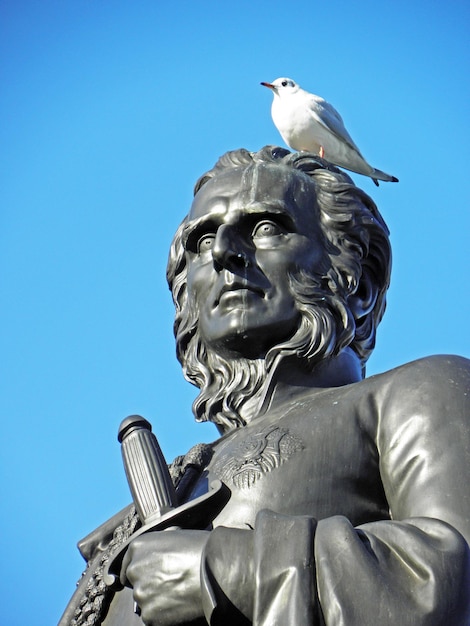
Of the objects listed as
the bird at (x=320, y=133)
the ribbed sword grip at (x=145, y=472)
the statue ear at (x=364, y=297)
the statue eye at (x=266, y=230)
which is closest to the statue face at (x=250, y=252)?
the statue eye at (x=266, y=230)

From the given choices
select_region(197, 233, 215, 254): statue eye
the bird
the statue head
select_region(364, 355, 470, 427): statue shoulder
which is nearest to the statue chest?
select_region(364, 355, 470, 427): statue shoulder

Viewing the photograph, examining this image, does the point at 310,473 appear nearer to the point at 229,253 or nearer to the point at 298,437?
the point at 298,437

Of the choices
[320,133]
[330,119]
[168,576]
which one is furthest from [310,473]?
[330,119]

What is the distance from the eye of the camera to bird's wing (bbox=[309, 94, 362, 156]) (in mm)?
15273

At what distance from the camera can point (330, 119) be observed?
15547 millimetres

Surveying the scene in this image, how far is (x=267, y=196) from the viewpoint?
23.6 ft

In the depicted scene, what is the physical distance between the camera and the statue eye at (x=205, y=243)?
285 inches

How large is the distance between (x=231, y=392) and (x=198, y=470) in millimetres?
572

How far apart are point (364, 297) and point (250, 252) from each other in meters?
0.66

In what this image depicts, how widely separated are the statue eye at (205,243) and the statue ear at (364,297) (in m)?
0.67

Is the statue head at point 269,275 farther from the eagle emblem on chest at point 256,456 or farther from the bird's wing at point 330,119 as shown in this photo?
the bird's wing at point 330,119

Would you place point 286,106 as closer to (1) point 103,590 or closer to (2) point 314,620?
(1) point 103,590

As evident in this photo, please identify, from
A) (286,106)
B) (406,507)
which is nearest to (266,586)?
(406,507)

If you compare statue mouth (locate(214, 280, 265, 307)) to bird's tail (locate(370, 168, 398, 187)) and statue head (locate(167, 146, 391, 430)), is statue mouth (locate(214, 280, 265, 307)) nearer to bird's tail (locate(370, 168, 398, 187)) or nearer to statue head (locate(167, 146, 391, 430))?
statue head (locate(167, 146, 391, 430))
